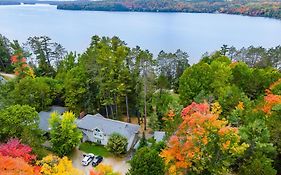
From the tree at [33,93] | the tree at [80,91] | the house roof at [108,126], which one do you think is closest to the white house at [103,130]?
the house roof at [108,126]

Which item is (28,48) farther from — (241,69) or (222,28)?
(222,28)

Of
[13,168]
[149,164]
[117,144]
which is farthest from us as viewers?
[117,144]

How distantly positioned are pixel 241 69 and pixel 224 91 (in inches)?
268

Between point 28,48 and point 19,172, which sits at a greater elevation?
point 19,172

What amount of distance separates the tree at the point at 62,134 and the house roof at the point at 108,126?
10.7 ft

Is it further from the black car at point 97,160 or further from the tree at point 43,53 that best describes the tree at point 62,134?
the tree at point 43,53

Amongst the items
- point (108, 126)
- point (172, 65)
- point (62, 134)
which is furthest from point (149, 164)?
point (172, 65)

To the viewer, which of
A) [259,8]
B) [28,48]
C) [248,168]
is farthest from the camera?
[259,8]

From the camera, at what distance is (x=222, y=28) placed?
10588cm

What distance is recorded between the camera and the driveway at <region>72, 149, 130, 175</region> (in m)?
26.5

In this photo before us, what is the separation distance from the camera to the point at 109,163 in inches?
1088

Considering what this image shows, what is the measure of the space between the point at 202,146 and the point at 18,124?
16.2 metres

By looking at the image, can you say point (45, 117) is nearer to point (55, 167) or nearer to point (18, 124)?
point (18, 124)

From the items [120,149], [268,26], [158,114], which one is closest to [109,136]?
[120,149]
